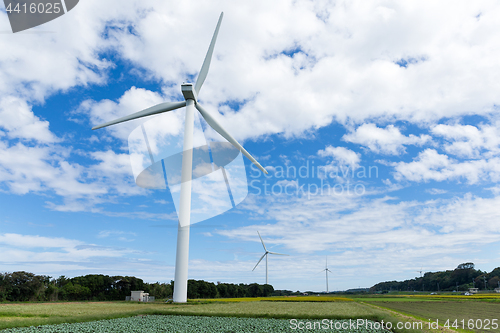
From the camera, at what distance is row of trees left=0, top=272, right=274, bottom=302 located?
8406 centimetres

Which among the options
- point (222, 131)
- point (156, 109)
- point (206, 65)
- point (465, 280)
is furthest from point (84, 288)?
point (465, 280)

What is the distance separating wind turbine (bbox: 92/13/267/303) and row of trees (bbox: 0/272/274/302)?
5307 cm

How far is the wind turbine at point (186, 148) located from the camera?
170 ft

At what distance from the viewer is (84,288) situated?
9512cm

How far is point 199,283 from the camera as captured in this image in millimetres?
115125

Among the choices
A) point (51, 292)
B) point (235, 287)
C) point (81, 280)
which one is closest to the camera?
point (51, 292)

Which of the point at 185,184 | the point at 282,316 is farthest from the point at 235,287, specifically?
the point at 282,316

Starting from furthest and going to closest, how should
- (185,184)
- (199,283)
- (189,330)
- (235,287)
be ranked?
1. (235,287)
2. (199,283)
3. (185,184)
4. (189,330)

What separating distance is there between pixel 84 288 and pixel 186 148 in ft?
218

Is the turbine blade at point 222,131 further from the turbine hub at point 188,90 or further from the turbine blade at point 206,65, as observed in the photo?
the turbine blade at point 206,65

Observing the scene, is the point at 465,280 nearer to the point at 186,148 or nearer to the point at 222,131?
the point at 222,131

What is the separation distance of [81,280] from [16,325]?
86655mm

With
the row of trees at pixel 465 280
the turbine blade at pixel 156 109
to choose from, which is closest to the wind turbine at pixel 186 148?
the turbine blade at pixel 156 109

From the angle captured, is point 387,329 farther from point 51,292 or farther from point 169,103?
point 51,292
